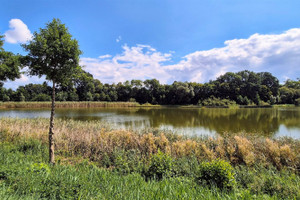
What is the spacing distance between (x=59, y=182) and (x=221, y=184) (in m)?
3.73

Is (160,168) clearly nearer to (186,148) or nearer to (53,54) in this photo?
(186,148)

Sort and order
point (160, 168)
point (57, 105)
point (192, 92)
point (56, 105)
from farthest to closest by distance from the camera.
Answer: point (192, 92)
point (57, 105)
point (56, 105)
point (160, 168)

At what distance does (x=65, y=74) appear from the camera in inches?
213

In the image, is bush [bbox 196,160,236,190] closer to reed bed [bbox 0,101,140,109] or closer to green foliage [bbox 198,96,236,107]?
reed bed [bbox 0,101,140,109]

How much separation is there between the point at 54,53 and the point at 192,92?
63.1m

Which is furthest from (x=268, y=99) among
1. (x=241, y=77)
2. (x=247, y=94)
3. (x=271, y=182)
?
(x=271, y=182)

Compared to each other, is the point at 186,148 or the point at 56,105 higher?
the point at 56,105

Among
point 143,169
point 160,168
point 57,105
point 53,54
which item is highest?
point 53,54

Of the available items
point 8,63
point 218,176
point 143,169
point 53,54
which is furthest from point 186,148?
point 8,63

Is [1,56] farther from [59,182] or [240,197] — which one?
[240,197]

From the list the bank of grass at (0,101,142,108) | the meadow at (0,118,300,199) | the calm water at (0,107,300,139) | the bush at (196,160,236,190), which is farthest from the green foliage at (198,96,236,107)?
the bush at (196,160,236,190)

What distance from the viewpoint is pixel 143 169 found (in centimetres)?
529

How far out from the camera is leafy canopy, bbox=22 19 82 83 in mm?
4871

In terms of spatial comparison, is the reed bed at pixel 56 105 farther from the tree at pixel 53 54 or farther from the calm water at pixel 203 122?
the tree at pixel 53 54
